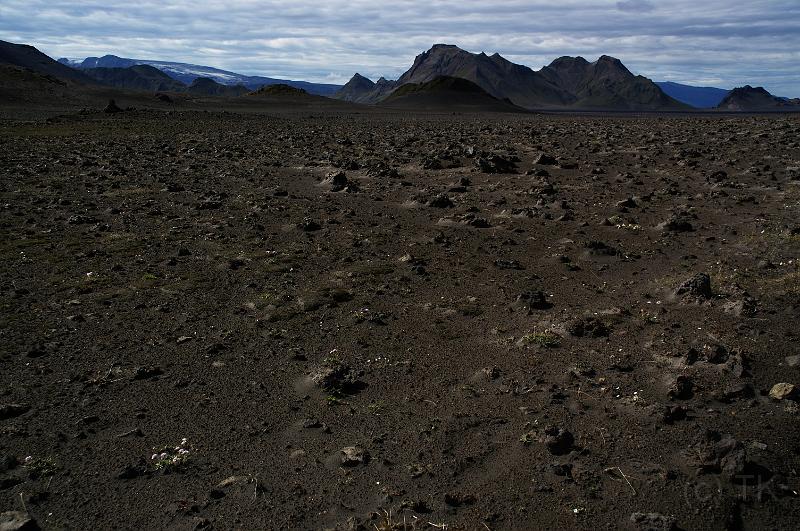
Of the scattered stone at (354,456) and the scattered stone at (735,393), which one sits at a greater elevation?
the scattered stone at (735,393)

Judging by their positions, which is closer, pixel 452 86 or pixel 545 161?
pixel 545 161

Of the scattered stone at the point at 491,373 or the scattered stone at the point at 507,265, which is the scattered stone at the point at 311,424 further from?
the scattered stone at the point at 507,265

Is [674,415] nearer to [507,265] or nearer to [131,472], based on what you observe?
[131,472]

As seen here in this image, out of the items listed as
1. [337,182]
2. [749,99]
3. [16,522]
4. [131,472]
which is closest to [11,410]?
[131,472]

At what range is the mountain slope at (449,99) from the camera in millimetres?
88000

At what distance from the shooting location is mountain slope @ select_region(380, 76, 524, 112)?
289 ft

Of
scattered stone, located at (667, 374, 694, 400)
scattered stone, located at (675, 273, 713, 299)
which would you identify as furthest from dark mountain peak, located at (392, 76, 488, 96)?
scattered stone, located at (667, 374, 694, 400)

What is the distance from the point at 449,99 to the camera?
95250 mm

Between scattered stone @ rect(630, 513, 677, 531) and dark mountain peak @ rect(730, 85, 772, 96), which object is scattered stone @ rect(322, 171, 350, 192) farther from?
dark mountain peak @ rect(730, 85, 772, 96)

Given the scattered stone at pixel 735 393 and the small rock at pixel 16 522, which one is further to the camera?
the scattered stone at pixel 735 393

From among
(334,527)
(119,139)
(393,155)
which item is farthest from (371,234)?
(119,139)

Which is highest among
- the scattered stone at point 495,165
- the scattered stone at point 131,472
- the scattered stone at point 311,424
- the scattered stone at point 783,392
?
the scattered stone at point 495,165

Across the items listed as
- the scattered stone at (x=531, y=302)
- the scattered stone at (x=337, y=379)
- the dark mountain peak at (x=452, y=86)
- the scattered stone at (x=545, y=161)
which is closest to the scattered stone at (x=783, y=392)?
the scattered stone at (x=531, y=302)

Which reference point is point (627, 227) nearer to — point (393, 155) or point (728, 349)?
point (728, 349)
